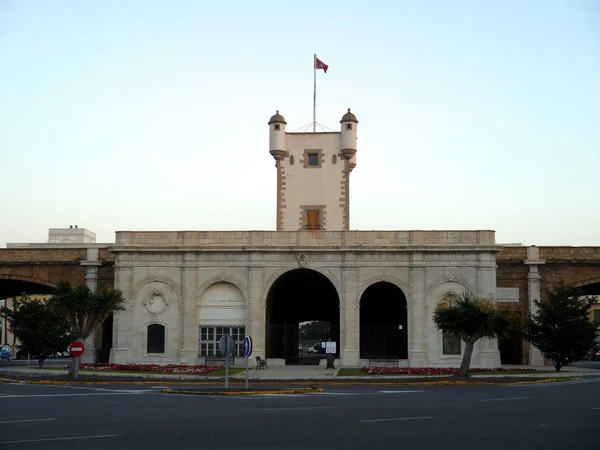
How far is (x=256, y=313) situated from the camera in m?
48.1

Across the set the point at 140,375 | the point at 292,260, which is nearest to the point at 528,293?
the point at 292,260

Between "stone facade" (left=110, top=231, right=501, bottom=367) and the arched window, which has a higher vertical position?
"stone facade" (left=110, top=231, right=501, bottom=367)

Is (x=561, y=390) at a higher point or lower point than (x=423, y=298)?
lower

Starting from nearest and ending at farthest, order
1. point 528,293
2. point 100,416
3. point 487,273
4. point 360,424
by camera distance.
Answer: point 360,424
point 100,416
point 487,273
point 528,293

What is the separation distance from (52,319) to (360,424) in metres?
34.1

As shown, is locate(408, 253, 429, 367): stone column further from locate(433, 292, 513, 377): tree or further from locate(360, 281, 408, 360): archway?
locate(433, 292, 513, 377): tree

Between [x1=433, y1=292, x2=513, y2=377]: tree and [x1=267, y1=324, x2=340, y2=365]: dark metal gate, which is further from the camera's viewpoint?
[x1=267, y1=324, x2=340, y2=365]: dark metal gate

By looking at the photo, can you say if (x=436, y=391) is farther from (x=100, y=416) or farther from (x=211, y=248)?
(x=211, y=248)

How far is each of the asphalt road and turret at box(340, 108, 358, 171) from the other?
28.6 m

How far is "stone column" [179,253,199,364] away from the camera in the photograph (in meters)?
48.1

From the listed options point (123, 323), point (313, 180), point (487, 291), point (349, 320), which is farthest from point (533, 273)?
point (123, 323)

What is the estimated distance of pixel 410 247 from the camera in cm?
4762

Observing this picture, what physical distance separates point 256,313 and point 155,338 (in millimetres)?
6498

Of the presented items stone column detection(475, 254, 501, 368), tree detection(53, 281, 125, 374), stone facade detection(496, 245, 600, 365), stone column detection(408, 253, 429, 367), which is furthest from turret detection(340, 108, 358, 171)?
tree detection(53, 281, 125, 374)
